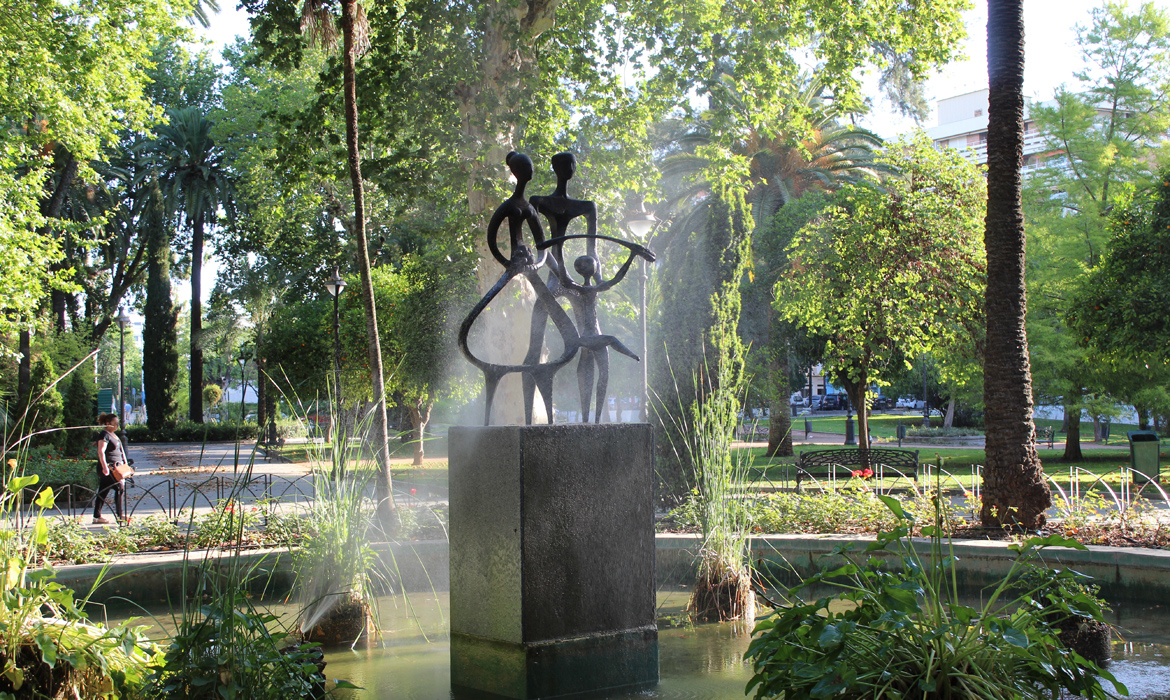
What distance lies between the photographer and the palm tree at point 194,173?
3991 centimetres

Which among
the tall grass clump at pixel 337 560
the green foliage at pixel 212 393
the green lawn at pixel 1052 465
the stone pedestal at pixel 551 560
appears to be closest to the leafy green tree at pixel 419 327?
the green lawn at pixel 1052 465

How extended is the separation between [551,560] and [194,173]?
41098 millimetres

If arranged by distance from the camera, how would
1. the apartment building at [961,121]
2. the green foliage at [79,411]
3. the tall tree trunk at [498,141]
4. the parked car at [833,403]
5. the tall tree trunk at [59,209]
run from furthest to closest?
the parked car at [833,403] → the apartment building at [961,121] → the tall tree trunk at [59,209] → the green foliage at [79,411] → the tall tree trunk at [498,141]

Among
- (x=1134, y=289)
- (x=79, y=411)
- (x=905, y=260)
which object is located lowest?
(x=79, y=411)

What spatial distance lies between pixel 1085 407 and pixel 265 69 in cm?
2808

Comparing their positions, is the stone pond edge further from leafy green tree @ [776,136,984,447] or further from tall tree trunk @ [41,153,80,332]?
tall tree trunk @ [41,153,80,332]

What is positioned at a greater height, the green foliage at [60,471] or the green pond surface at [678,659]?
the green foliage at [60,471]

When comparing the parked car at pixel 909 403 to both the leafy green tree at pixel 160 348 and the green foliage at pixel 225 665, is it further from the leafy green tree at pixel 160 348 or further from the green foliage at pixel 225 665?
the green foliage at pixel 225 665

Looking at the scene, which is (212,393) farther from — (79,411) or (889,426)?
(889,426)

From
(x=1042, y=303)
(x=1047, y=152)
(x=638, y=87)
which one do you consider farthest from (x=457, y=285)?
(x=1047, y=152)

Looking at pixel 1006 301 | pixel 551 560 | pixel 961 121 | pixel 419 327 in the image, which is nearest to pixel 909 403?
pixel 961 121

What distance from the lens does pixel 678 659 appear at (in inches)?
208

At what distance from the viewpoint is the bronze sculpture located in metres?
5.37

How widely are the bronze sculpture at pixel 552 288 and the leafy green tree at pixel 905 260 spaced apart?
543 inches
